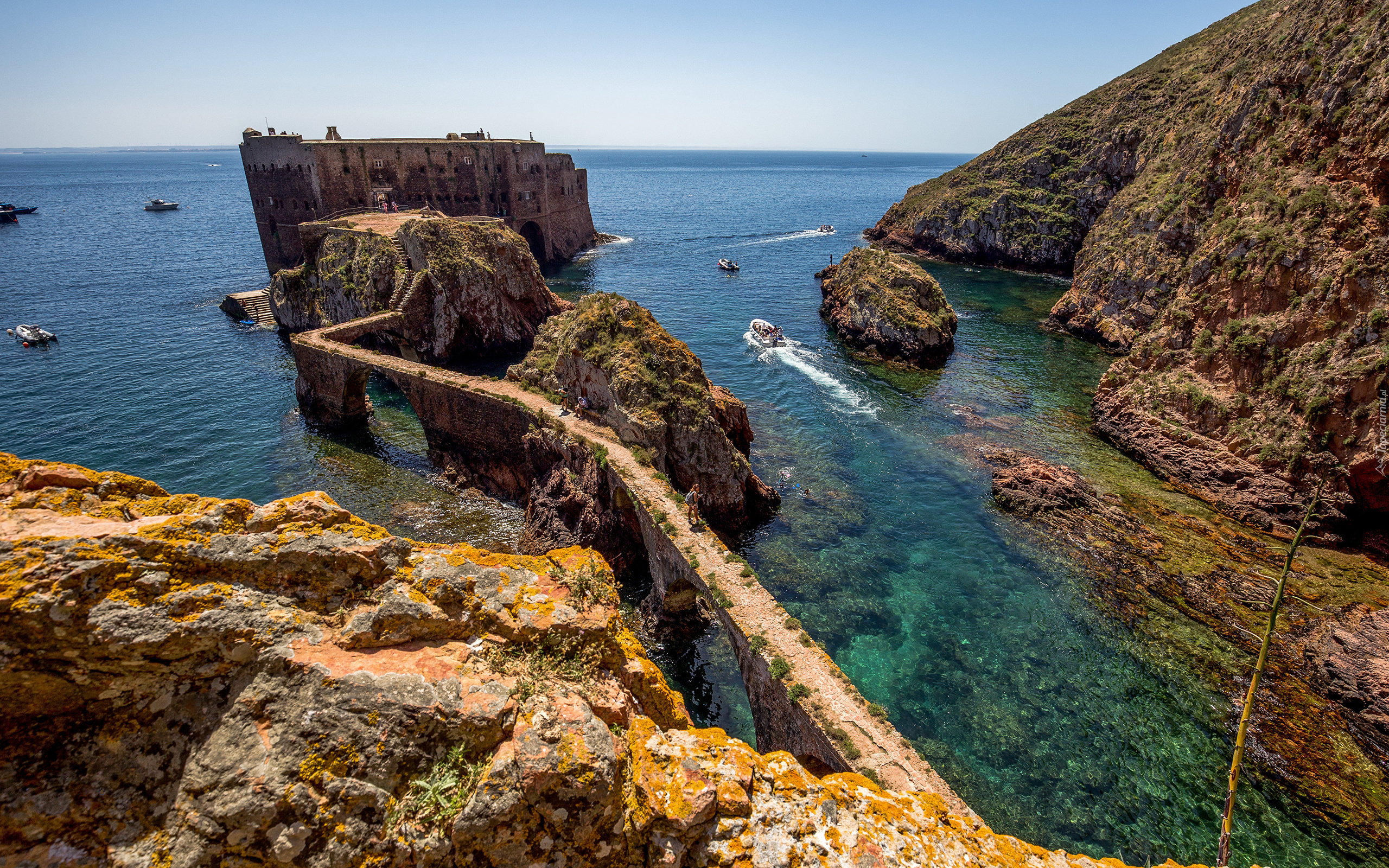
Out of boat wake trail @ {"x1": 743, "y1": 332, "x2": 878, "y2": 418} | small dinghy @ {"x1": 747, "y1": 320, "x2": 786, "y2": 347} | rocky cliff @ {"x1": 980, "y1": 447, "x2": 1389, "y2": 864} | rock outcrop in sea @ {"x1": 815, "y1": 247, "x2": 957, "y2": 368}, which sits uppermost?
rock outcrop in sea @ {"x1": 815, "y1": 247, "x2": 957, "y2": 368}

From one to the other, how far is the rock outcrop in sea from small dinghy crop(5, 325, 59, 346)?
68.5m

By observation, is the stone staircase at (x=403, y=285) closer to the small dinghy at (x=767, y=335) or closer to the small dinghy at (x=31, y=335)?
the small dinghy at (x=767, y=335)

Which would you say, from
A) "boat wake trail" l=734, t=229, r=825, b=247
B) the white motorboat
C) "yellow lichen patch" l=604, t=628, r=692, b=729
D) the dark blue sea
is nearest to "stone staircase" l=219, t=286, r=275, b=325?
the dark blue sea

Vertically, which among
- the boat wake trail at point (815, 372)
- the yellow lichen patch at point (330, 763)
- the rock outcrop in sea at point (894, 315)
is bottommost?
the boat wake trail at point (815, 372)

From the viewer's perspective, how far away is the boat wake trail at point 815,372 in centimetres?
4162

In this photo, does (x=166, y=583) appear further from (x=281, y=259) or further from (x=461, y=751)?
(x=281, y=259)

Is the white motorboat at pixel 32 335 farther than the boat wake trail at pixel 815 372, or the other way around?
the white motorboat at pixel 32 335

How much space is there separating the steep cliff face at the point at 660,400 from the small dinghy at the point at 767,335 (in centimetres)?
2454

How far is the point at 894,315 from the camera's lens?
50.5 metres

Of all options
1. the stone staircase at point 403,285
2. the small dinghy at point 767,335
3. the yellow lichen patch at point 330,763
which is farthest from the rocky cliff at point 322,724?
the small dinghy at point 767,335

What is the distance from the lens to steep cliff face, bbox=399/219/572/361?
46.7 metres

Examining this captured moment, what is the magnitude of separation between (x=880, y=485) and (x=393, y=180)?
61.3m

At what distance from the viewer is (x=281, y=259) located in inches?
2613

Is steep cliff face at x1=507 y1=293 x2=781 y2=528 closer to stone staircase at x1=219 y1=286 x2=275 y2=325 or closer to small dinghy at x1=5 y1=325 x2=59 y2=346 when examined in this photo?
stone staircase at x1=219 y1=286 x2=275 y2=325
